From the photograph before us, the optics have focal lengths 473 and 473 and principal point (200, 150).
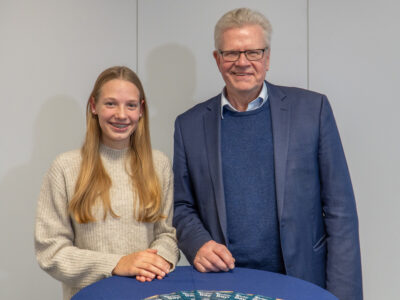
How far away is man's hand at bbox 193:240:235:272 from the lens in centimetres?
179

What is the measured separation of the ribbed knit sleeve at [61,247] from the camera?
1870mm

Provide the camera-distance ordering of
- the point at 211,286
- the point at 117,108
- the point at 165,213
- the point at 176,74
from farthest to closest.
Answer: the point at 176,74 → the point at 165,213 → the point at 117,108 → the point at 211,286

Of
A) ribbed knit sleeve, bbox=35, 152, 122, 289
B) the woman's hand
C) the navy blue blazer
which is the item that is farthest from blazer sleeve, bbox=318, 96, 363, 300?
ribbed knit sleeve, bbox=35, 152, 122, 289

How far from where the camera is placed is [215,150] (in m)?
A: 2.14

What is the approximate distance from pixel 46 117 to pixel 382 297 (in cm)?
222

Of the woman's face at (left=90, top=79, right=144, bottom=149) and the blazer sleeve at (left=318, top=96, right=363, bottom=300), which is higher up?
the woman's face at (left=90, top=79, right=144, bottom=149)

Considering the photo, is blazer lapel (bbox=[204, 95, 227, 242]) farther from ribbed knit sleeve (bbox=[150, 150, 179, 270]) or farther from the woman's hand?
the woman's hand

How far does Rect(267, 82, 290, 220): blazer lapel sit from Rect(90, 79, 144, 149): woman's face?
0.62 m

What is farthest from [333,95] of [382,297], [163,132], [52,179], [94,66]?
[52,179]

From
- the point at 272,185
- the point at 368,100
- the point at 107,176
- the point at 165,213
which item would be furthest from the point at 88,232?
the point at 368,100

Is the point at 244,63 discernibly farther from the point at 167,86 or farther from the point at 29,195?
the point at 29,195

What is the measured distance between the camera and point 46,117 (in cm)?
275

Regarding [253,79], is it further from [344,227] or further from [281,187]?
[344,227]

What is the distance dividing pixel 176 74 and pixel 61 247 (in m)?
1.33
